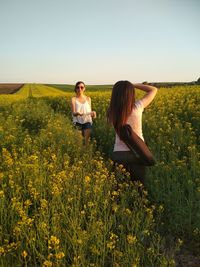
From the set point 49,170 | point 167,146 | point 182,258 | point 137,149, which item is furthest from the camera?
point 167,146

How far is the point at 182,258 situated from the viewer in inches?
171

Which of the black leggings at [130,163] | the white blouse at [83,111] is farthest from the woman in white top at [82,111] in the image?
the black leggings at [130,163]

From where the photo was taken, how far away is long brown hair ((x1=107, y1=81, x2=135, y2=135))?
4712mm

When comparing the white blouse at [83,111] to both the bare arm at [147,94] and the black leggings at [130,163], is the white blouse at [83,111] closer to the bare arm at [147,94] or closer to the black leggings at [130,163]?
the bare arm at [147,94]

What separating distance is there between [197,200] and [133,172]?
0.83m

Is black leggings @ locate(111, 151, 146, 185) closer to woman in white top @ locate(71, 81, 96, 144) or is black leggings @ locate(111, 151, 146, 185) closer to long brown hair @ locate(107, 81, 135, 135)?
long brown hair @ locate(107, 81, 135, 135)

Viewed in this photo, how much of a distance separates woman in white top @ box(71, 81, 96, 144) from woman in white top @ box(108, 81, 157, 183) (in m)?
3.74

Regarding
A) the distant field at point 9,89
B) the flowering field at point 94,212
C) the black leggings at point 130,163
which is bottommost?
the distant field at point 9,89

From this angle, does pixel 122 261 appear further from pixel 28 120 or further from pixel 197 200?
pixel 28 120

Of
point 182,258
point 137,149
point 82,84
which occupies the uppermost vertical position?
point 82,84

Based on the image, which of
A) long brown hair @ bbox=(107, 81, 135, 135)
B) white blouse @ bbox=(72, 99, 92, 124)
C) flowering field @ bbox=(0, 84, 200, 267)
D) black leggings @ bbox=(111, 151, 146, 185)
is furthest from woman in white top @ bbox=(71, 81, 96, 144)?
long brown hair @ bbox=(107, 81, 135, 135)

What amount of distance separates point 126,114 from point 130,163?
0.67 m

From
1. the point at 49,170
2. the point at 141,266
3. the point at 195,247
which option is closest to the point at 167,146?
the point at 49,170

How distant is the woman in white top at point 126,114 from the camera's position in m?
4.73
